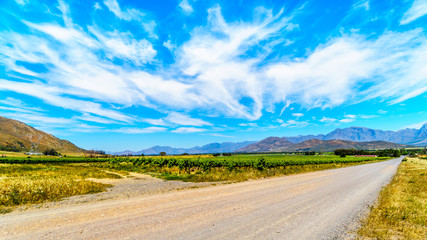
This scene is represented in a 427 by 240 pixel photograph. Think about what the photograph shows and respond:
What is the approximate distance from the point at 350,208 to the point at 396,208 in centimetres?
230

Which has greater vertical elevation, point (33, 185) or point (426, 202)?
point (33, 185)

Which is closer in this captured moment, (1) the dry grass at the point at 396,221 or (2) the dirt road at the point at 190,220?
(2) the dirt road at the point at 190,220

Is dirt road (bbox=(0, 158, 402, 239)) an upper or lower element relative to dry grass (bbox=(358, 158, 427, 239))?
upper

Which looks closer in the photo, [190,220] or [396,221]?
[190,220]

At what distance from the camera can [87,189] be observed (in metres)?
16.0

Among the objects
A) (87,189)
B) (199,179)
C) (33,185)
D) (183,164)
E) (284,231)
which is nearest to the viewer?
(284,231)

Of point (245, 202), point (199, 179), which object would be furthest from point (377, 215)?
point (199, 179)

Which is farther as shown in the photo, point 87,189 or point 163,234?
point 87,189

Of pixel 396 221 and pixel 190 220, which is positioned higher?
pixel 190 220

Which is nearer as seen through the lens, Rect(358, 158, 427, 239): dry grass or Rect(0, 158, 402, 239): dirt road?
Rect(0, 158, 402, 239): dirt road

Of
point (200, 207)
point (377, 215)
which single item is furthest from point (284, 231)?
point (377, 215)

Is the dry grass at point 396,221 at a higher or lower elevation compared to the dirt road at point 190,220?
lower

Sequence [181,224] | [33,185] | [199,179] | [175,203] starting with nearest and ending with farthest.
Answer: [181,224] → [175,203] → [33,185] → [199,179]

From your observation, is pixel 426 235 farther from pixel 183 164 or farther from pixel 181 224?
pixel 183 164
